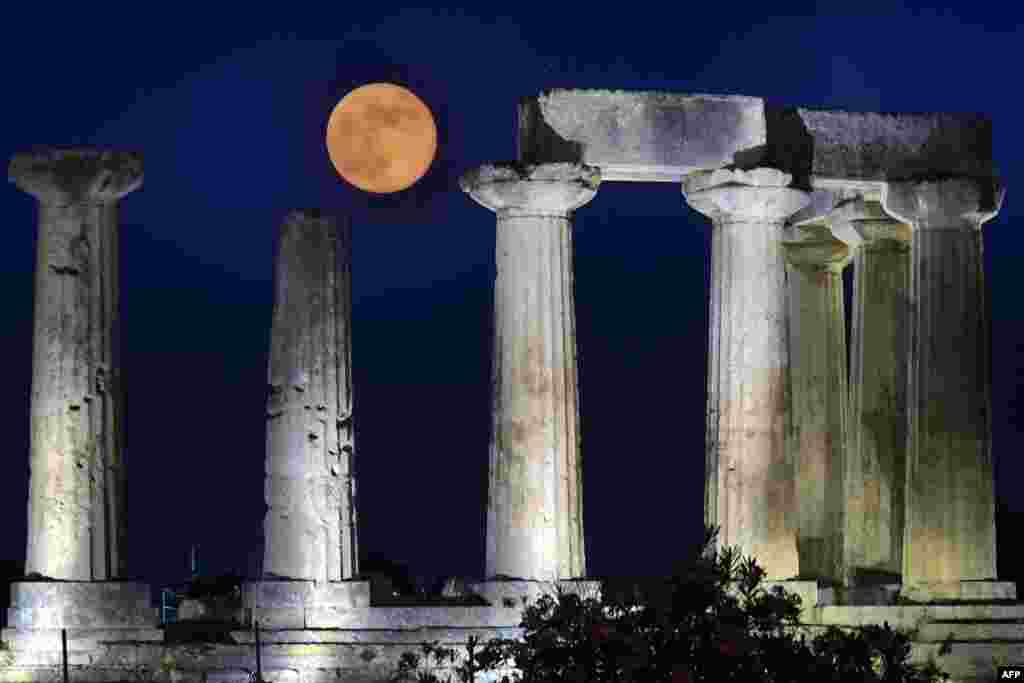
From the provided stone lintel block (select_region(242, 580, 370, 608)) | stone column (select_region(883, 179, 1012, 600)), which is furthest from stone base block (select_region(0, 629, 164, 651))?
stone column (select_region(883, 179, 1012, 600))

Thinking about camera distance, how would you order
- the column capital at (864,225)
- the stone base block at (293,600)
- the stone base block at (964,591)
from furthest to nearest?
the column capital at (864,225) < the stone base block at (964,591) < the stone base block at (293,600)

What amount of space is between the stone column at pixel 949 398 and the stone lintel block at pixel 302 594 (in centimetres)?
1986

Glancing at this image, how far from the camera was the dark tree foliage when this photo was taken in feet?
251

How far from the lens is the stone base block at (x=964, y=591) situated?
115 m

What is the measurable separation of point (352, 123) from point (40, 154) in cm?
1798

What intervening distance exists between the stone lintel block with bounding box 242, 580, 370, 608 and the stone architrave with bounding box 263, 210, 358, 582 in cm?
33

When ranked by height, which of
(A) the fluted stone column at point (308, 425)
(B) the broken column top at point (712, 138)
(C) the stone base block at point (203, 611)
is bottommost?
(C) the stone base block at point (203, 611)

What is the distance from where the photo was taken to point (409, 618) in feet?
360

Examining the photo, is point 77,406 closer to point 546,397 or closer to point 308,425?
point 308,425

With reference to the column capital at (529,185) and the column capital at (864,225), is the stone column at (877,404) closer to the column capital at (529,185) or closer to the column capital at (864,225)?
the column capital at (864,225)

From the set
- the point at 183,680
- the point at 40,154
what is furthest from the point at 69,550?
the point at 40,154

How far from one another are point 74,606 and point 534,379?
688 inches

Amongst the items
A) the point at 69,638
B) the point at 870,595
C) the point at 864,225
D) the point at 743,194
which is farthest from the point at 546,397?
the point at 69,638

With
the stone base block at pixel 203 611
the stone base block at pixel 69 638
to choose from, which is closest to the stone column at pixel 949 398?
the stone base block at pixel 203 611
